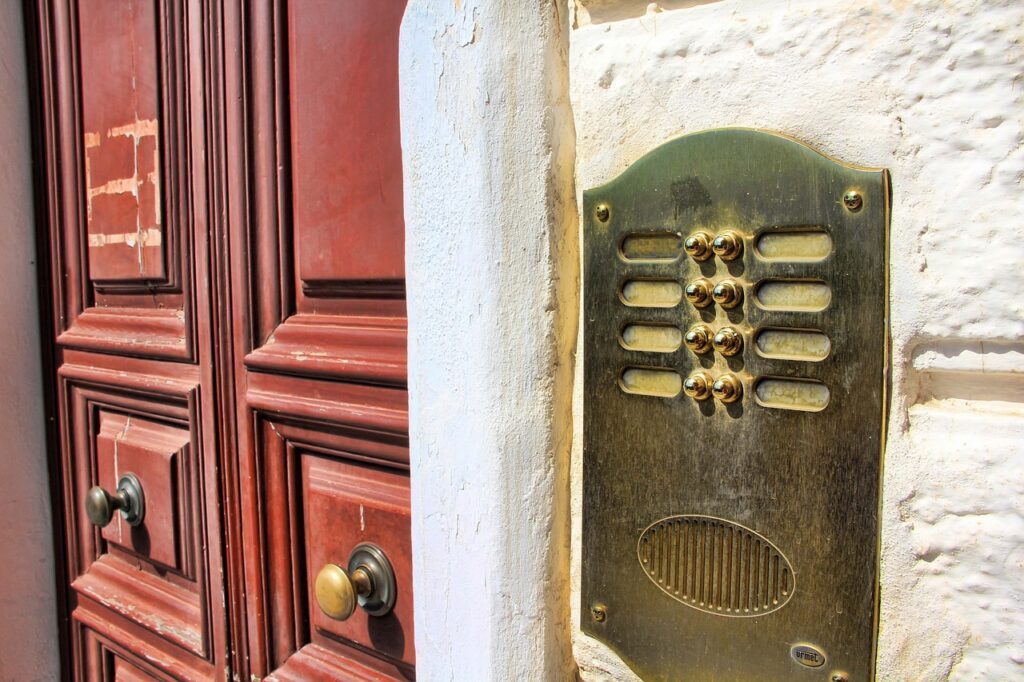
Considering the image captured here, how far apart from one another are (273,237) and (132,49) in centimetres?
51

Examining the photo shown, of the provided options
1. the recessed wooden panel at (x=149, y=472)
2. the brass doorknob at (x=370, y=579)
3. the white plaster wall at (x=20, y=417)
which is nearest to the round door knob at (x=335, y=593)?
the brass doorknob at (x=370, y=579)

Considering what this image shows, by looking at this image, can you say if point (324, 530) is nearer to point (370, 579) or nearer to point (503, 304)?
point (370, 579)

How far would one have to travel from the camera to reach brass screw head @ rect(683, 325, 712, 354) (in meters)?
0.53

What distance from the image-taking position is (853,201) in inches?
18.7

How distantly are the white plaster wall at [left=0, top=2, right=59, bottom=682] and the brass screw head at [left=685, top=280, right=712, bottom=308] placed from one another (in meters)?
1.44

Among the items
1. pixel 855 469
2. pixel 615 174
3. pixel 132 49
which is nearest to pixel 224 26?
pixel 132 49

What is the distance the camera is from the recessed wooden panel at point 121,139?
1227 mm

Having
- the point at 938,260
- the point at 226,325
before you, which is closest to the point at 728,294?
the point at 938,260

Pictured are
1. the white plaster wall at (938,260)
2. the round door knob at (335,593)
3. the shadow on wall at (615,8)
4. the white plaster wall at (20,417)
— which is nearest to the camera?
the white plaster wall at (938,260)

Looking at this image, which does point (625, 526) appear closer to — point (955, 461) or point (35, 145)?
point (955, 461)

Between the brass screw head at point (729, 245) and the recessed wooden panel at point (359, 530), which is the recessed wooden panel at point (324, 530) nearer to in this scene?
the recessed wooden panel at point (359, 530)

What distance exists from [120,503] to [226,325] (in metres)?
0.46

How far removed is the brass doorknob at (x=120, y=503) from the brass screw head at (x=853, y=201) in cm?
126

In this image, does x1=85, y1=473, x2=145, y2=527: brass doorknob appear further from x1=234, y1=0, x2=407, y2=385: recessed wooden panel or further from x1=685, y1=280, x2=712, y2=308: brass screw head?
x1=685, y1=280, x2=712, y2=308: brass screw head
